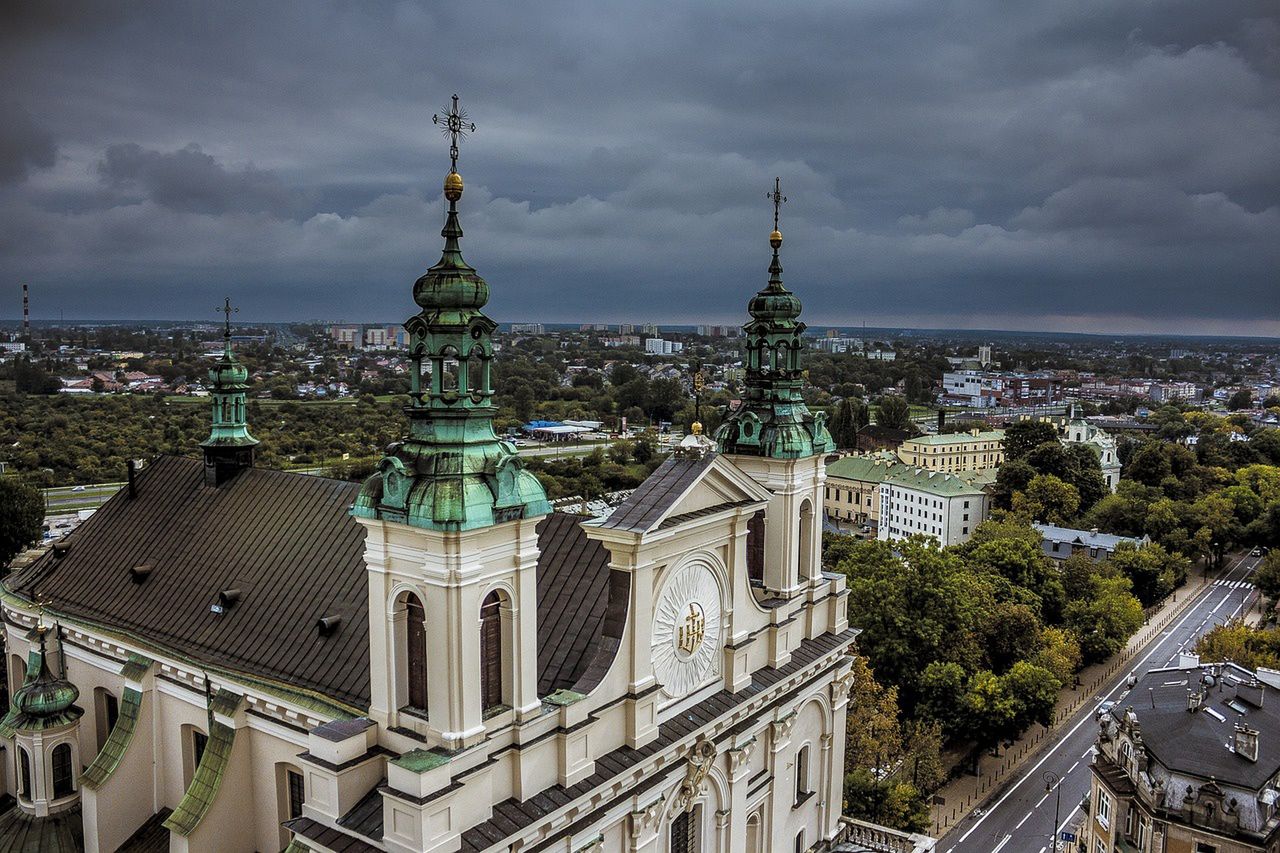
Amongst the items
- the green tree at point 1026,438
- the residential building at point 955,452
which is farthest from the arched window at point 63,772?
the residential building at point 955,452

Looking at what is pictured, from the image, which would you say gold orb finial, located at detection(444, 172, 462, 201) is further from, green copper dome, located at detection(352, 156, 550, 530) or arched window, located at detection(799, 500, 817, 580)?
arched window, located at detection(799, 500, 817, 580)

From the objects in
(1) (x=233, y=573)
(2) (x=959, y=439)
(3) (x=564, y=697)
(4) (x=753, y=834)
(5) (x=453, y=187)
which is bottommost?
(2) (x=959, y=439)

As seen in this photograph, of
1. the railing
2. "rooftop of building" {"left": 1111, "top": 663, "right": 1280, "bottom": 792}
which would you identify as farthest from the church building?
"rooftop of building" {"left": 1111, "top": 663, "right": 1280, "bottom": 792}

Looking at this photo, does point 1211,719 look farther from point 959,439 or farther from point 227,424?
point 959,439

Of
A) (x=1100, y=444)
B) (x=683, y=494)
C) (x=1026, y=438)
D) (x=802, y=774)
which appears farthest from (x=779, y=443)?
(x=1100, y=444)

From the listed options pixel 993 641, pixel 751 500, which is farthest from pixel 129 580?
pixel 993 641

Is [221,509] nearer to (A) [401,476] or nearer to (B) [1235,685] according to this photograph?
(A) [401,476]
